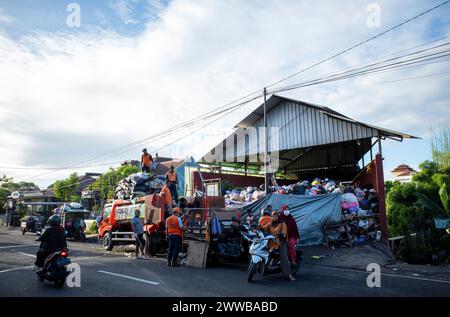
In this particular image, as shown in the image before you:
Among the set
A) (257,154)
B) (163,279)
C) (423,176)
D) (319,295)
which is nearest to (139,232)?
(163,279)

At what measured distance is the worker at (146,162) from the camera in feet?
52.2

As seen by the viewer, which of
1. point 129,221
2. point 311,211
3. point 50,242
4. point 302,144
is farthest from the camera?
point 302,144

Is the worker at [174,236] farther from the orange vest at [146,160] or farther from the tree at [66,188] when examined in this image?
the tree at [66,188]

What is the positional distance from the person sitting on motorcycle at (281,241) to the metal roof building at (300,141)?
10.1 metres

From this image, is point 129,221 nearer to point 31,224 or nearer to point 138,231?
point 138,231

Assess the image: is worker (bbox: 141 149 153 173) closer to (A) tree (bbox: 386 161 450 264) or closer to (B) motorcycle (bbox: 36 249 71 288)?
(B) motorcycle (bbox: 36 249 71 288)

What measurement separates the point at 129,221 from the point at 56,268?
7.88 metres

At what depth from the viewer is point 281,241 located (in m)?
8.97

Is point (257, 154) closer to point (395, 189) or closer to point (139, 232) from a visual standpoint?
point (395, 189)

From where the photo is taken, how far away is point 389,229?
15812 mm

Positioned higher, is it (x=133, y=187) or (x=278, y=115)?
(x=278, y=115)

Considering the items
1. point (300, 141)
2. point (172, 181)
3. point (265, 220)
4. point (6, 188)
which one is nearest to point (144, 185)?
point (172, 181)

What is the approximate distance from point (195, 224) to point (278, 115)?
11.6m

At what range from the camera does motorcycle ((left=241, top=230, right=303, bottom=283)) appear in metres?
8.41
